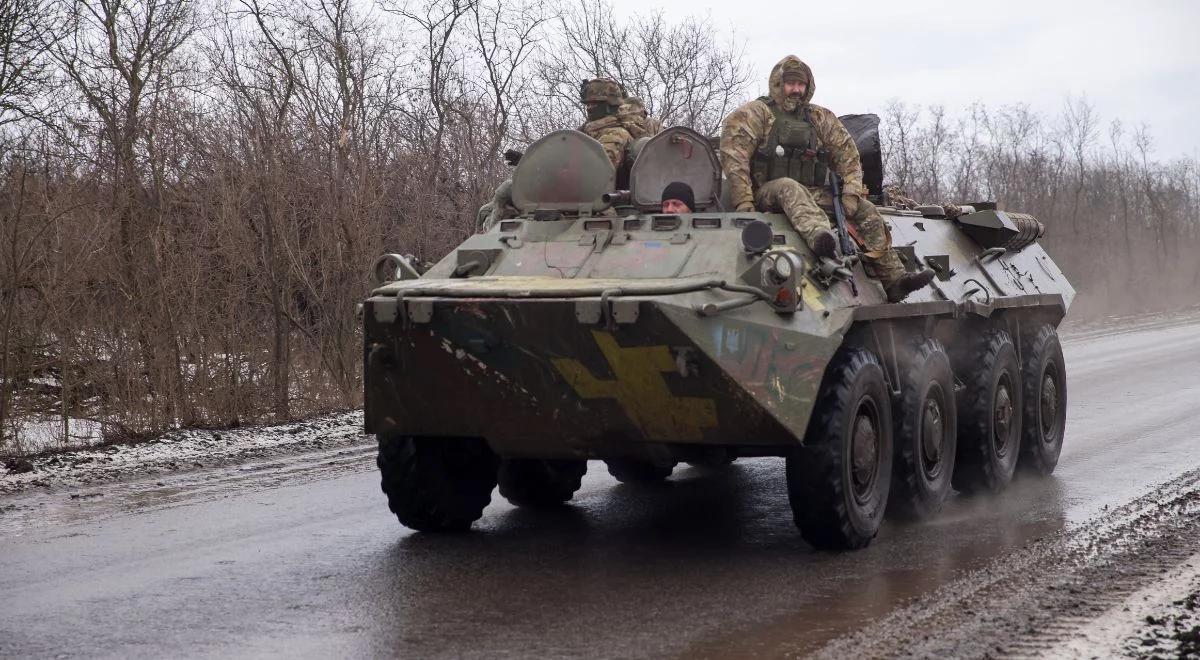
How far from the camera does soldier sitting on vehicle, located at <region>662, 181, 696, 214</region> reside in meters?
7.66

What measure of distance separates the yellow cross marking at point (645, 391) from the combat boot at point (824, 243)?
114cm

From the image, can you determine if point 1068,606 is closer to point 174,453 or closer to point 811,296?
point 811,296

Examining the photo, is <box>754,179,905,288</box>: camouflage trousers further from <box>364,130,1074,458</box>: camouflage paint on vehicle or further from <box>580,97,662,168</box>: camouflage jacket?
<box>580,97,662,168</box>: camouflage jacket

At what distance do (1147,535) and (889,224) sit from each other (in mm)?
2203

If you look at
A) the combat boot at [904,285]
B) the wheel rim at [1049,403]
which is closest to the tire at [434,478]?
the combat boot at [904,285]

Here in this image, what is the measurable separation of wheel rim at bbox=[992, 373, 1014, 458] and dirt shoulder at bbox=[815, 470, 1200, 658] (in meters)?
1.63

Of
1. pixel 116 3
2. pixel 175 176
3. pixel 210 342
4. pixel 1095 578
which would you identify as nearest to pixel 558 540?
pixel 1095 578

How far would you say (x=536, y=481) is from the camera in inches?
332

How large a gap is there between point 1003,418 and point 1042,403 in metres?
0.84

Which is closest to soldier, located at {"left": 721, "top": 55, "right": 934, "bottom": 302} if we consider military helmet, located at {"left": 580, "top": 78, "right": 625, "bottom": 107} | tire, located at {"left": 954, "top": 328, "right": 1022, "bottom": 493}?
military helmet, located at {"left": 580, "top": 78, "right": 625, "bottom": 107}

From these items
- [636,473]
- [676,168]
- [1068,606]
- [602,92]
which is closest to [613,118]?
[602,92]

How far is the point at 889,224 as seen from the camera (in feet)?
27.4

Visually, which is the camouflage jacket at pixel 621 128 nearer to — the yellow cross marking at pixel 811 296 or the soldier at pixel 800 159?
the soldier at pixel 800 159

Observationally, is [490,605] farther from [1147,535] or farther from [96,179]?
[96,179]
